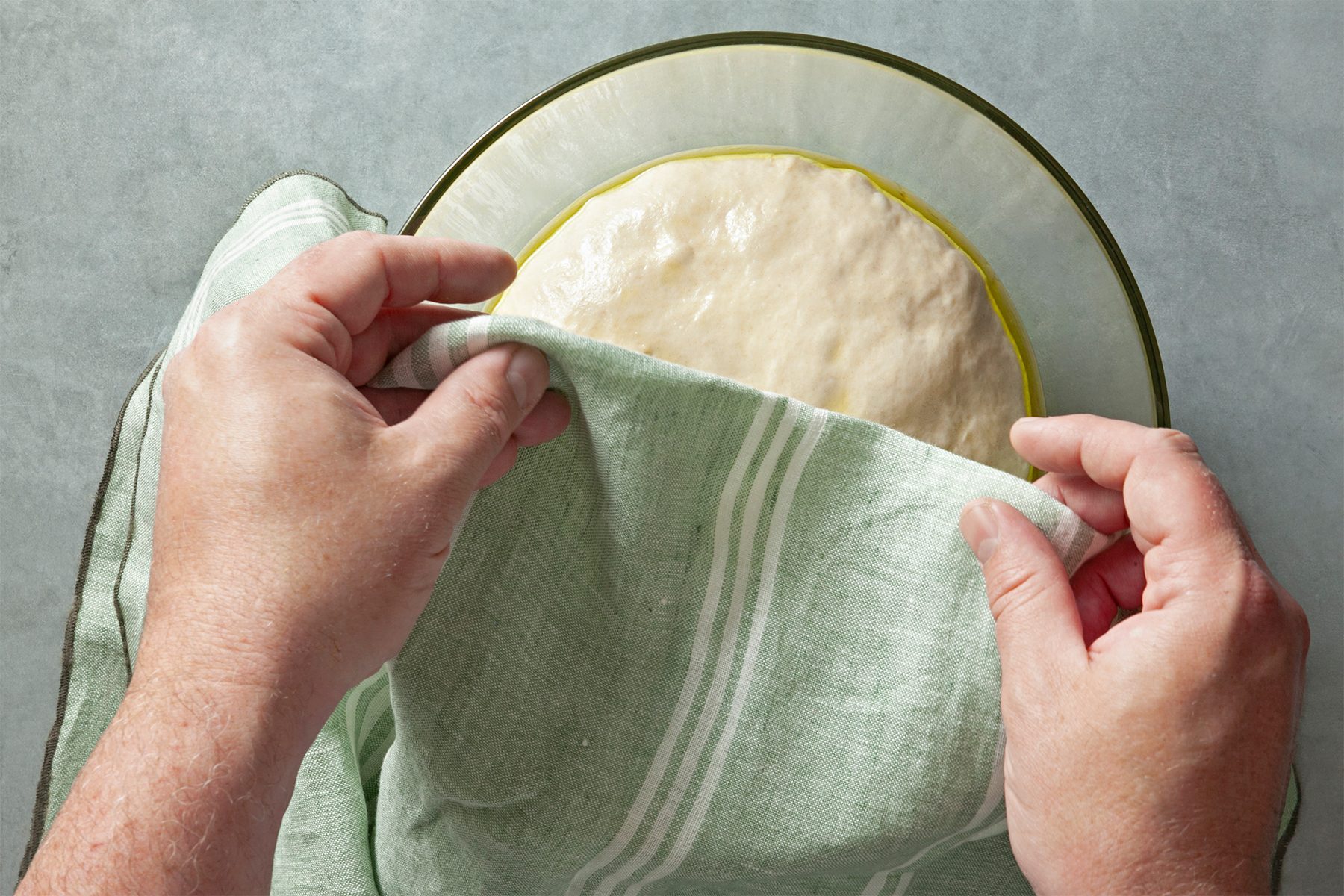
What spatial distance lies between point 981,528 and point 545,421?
267 mm

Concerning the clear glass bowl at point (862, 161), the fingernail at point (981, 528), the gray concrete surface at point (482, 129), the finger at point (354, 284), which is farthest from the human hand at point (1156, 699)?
the gray concrete surface at point (482, 129)

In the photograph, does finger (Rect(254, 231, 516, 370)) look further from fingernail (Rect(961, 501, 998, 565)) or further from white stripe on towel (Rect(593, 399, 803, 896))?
fingernail (Rect(961, 501, 998, 565))

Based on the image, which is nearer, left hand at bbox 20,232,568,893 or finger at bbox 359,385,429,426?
left hand at bbox 20,232,568,893

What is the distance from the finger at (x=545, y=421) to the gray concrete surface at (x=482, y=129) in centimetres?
46

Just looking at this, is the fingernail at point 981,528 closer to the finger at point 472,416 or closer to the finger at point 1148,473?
the finger at point 1148,473

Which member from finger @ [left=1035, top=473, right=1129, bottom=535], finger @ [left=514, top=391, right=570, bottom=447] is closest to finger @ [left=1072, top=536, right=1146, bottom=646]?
finger @ [left=1035, top=473, right=1129, bottom=535]

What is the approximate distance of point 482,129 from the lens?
0.98m

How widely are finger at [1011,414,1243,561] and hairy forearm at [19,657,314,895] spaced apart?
484 millimetres

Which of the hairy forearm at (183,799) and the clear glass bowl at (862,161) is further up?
the clear glass bowl at (862,161)

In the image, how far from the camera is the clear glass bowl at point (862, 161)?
2.57ft

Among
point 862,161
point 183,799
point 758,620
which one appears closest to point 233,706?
point 183,799

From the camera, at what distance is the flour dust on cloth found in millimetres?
A: 605

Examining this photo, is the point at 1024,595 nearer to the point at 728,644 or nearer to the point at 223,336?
the point at 728,644

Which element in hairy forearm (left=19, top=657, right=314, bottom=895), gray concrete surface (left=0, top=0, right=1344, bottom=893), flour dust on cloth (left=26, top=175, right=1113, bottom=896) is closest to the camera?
hairy forearm (left=19, top=657, right=314, bottom=895)
